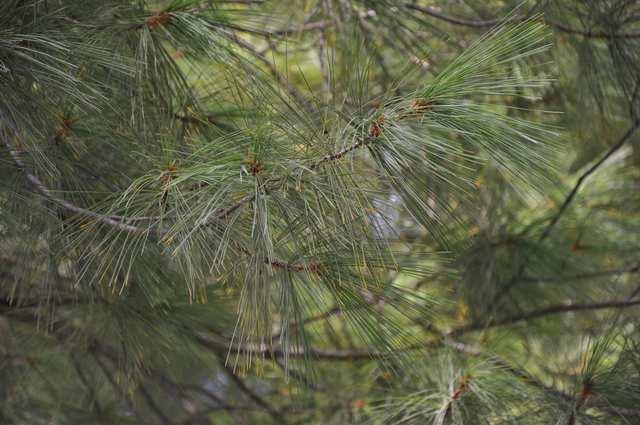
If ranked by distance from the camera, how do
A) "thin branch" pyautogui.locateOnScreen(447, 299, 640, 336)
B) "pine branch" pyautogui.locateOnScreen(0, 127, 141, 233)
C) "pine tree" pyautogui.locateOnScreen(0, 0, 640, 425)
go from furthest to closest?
1. "thin branch" pyautogui.locateOnScreen(447, 299, 640, 336)
2. "pine branch" pyautogui.locateOnScreen(0, 127, 141, 233)
3. "pine tree" pyautogui.locateOnScreen(0, 0, 640, 425)

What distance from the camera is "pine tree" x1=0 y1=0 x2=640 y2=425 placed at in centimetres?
88

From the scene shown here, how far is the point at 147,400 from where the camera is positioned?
5.99ft

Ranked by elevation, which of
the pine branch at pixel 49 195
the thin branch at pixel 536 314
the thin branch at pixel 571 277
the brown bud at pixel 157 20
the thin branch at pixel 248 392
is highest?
the brown bud at pixel 157 20

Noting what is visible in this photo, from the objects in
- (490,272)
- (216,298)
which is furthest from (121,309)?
(490,272)

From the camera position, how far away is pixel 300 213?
89 centimetres

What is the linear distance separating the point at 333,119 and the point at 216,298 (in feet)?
2.25

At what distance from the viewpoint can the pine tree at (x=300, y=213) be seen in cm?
88

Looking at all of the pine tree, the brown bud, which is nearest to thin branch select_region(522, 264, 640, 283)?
the pine tree

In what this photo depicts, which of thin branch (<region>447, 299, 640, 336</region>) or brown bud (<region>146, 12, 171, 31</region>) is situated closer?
brown bud (<region>146, 12, 171, 31</region>)

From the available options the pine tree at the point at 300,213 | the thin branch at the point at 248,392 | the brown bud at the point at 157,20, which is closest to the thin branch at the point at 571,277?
the pine tree at the point at 300,213

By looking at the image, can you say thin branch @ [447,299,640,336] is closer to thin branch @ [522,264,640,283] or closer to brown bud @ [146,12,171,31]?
thin branch @ [522,264,640,283]

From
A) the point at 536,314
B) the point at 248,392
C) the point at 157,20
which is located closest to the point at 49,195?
the point at 157,20

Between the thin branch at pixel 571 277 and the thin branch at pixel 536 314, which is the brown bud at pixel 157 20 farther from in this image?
the thin branch at pixel 571 277

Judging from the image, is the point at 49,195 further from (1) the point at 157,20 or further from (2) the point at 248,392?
(2) the point at 248,392
